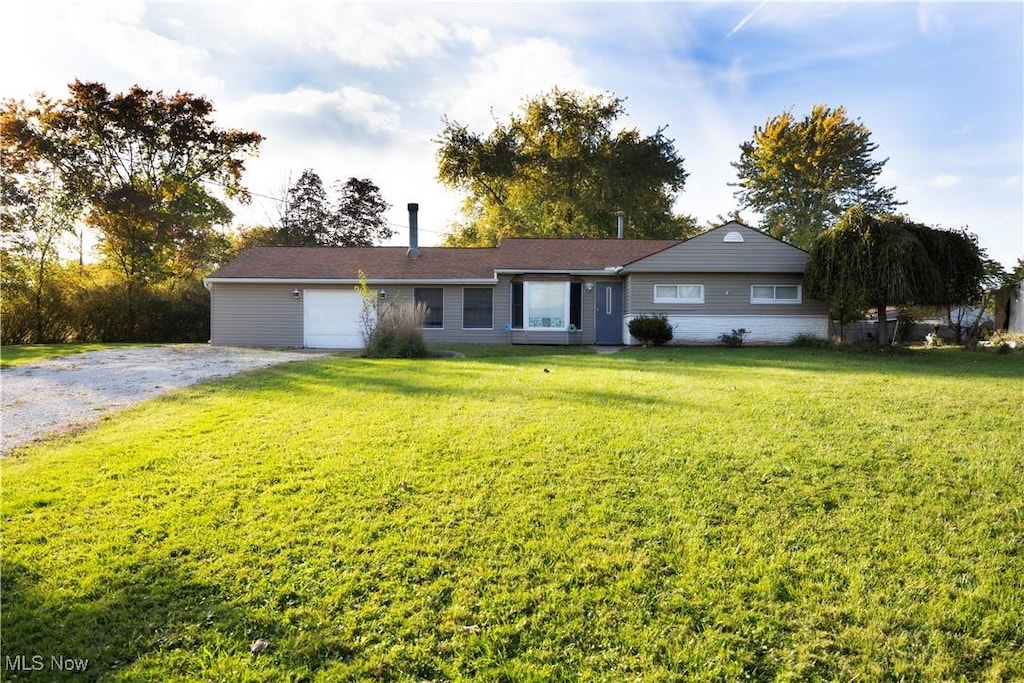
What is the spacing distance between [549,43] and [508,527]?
29.7 ft

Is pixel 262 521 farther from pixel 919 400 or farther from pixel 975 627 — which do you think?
pixel 919 400

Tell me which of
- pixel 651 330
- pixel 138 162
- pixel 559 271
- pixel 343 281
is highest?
pixel 138 162

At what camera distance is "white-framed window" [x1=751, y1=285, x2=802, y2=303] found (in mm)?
16250

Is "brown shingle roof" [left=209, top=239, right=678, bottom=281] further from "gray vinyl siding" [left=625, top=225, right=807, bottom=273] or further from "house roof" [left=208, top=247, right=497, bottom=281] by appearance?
"gray vinyl siding" [left=625, top=225, right=807, bottom=273]

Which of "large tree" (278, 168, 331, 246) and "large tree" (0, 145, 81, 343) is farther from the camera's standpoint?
"large tree" (278, 168, 331, 246)

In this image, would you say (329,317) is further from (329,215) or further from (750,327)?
(329,215)

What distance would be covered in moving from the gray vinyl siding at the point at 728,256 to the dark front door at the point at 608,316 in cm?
152

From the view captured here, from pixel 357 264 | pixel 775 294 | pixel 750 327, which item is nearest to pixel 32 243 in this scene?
pixel 357 264

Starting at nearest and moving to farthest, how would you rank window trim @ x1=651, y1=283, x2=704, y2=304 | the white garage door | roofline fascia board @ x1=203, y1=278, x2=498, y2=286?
window trim @ x1=651, y1=283, x2=704, y2=304, roofline fascia board @ x1=203, y1=278, x2=498, y2=286, the white garage door

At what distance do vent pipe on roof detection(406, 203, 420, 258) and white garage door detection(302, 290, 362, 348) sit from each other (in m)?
2.98

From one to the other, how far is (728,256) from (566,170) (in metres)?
16.1

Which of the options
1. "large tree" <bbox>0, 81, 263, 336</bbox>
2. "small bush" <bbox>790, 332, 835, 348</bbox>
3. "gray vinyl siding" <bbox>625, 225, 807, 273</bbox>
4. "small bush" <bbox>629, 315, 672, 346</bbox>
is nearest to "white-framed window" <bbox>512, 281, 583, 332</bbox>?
"small bush" <bbox>629, 315, 672, 346</bbox>

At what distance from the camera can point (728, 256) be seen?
16047 millimetres

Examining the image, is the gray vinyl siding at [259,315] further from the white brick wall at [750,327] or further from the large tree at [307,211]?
the large tree at [307,211]
